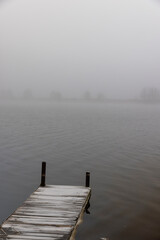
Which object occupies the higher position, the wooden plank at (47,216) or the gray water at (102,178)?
the wooden plank at (47,216)

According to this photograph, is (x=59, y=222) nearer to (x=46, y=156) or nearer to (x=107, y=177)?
(x=107, y=177)

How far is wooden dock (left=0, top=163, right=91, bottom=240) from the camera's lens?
1036 centimetres

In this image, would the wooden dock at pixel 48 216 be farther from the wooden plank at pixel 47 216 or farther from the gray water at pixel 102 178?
the gray water at pixel 102 178

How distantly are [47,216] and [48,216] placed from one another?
43 millimetres

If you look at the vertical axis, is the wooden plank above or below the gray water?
above

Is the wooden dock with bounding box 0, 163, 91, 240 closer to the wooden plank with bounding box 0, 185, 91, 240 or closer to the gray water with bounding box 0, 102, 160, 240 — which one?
the wooden plank with bounding box 0, 185, 91, 240

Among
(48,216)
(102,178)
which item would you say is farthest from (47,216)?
(102,178)

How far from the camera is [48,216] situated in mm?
12055

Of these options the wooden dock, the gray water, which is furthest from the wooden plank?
the gray water

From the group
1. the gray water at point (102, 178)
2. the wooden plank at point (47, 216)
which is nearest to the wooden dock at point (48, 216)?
the wooden plank at point (47, 216)

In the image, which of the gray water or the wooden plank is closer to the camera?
the wooden plank

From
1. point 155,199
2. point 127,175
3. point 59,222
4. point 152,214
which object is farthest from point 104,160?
point 59,222

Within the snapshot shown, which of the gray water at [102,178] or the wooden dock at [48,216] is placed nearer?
the wooden dock at [48,216]

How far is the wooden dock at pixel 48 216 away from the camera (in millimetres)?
10359
